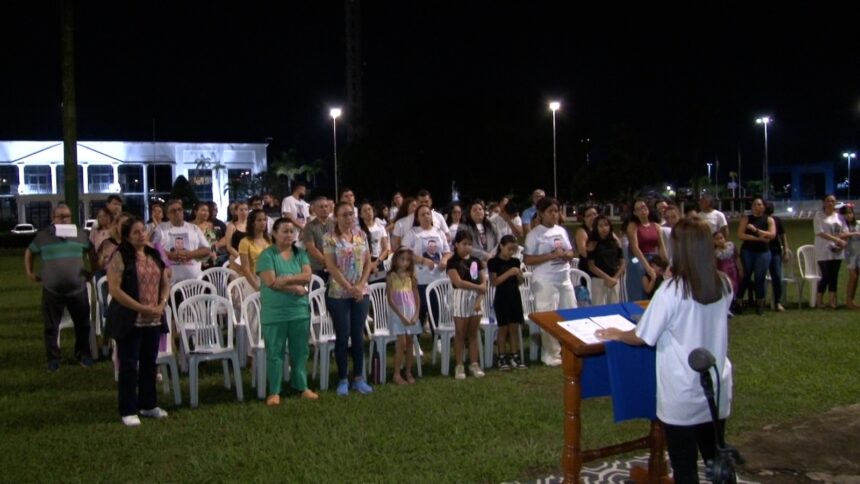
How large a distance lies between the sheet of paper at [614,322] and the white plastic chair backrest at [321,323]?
387cm

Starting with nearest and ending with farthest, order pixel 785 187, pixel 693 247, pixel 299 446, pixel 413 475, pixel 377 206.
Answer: pixel 693 247 → pixel 413 475 → pixel 299 446 → pixel 377 206 → pixel 785 187

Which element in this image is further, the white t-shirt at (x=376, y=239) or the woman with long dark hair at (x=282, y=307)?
the white t-shirt at (x=376, y=239)

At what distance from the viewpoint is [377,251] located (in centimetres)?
1087

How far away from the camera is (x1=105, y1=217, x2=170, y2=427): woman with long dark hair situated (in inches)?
268

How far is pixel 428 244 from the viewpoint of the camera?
9.33 meters

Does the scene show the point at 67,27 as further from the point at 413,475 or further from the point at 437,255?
the point at 413,475

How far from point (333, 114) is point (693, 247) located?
29.7m

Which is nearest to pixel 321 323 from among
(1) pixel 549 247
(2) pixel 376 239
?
(1) pixel 549 247

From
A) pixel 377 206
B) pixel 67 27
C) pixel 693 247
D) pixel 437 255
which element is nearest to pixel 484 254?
pixel 437 255

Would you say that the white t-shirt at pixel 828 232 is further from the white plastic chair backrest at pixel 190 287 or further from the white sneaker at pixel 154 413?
the white sneaker at pixel 154 413

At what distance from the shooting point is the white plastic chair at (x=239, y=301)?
9.06 m

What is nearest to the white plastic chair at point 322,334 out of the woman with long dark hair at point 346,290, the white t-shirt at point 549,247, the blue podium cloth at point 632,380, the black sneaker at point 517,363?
the woman with long dark hair at point 346,290

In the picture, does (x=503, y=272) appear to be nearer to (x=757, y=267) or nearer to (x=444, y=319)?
(x=444, y=319)

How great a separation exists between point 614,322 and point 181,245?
6218 mm
